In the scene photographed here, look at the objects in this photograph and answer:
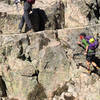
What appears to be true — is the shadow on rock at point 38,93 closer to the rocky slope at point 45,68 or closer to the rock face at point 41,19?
the rocky slope at point 45,68

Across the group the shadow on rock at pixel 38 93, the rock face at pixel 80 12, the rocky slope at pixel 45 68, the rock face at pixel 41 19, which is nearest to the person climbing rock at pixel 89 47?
the rocky slope at pixel 45 68

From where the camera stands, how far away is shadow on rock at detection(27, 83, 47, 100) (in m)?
12.9

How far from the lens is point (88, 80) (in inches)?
494

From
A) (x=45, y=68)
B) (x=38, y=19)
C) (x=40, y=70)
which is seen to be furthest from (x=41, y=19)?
(x=40, y=70)

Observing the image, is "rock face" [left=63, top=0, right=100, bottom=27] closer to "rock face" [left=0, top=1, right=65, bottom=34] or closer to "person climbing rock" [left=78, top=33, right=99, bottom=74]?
"rock face" [left=0, top=1, right=65, bottom=34]

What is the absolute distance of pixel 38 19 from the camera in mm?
15844

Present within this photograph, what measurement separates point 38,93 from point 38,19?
23.6 ft

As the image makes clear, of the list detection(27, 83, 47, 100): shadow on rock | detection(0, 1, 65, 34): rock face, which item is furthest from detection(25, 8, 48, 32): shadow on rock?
detection(27, 83, 47, 100): shadow on rock

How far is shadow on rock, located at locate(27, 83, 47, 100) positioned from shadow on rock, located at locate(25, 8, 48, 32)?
5675mm

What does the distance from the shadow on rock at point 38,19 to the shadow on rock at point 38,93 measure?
5.67 m

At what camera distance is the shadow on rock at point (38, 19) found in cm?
1557

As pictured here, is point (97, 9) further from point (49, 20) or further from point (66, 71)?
point (66, 71)

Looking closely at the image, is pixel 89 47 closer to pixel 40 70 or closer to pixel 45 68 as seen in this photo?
pixel 45 68

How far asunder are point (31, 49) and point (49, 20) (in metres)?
4.14
